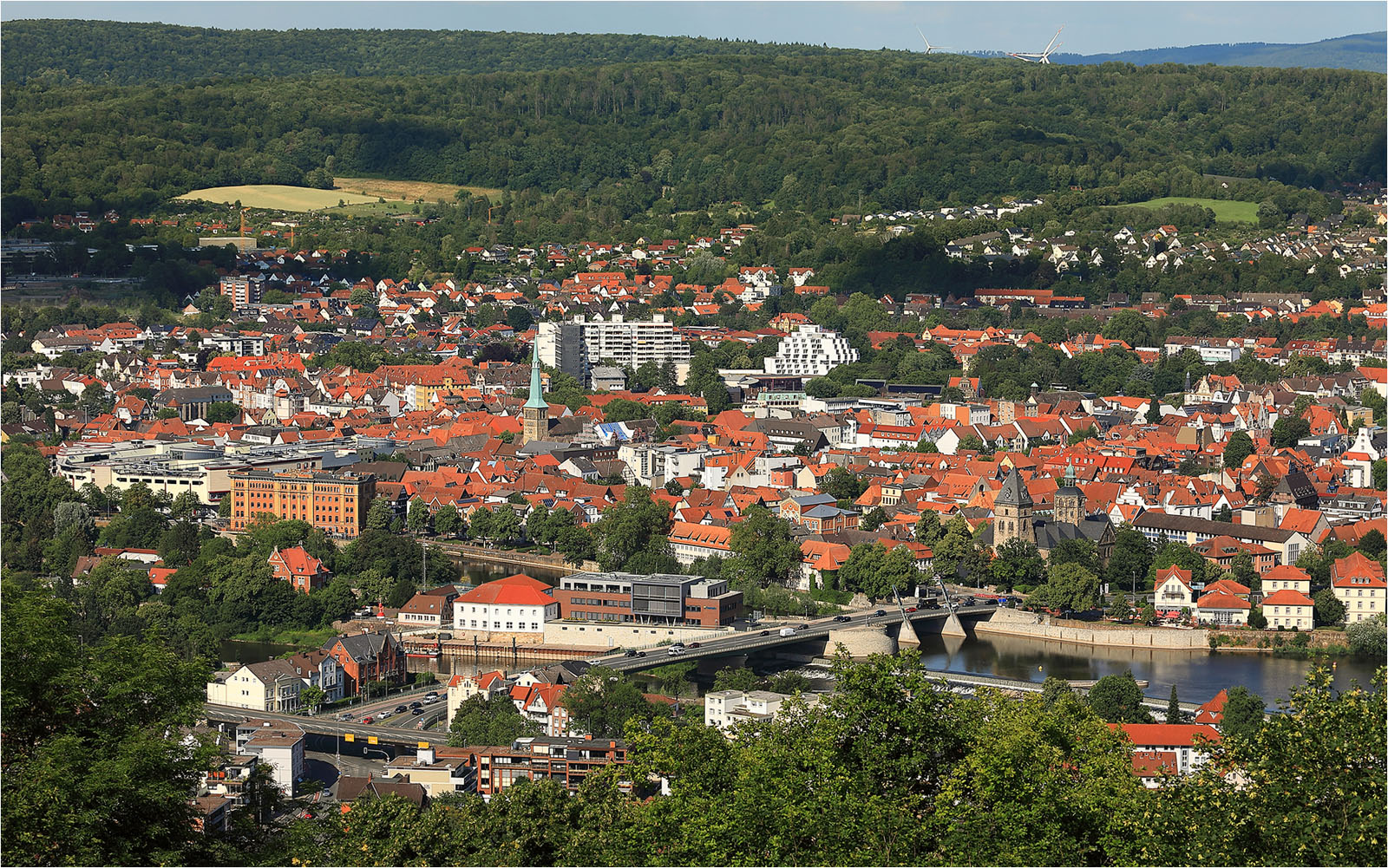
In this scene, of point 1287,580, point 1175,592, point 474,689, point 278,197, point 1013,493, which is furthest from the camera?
point 278,197

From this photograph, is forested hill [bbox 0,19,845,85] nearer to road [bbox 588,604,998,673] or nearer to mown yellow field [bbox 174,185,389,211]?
mown yellow field [bbox 174,185,389,211]

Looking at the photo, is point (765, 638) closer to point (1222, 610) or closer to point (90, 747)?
point (1222, 610)

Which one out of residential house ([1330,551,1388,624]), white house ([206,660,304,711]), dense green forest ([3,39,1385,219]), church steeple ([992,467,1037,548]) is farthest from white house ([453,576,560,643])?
dense green forest ([3,39,1385,219])

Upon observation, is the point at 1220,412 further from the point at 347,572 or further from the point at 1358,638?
the point at 347,572

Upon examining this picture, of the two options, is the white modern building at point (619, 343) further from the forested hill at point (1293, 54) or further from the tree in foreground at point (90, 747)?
the forested hill at point (1293, 54)

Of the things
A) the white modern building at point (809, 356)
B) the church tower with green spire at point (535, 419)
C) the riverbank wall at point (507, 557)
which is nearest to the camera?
the riverbank wall at point (507, 557)

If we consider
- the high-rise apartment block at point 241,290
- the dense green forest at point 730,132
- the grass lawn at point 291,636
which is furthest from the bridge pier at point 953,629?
the dense green forest at point 730,132

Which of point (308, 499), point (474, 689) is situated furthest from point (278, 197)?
point (474, 689)
